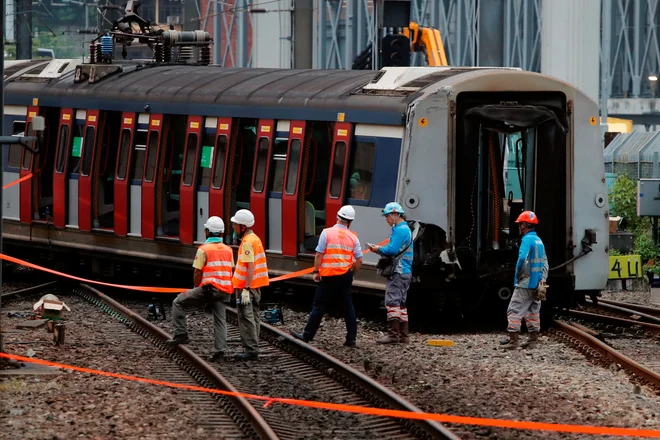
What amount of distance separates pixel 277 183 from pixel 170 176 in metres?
2.63

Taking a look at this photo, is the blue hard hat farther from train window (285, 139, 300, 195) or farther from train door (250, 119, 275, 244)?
train door (250, 119, 275, 244)

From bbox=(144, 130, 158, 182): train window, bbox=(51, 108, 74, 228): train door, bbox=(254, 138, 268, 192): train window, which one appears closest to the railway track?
bbox=(254, 138, 268, 192): train window

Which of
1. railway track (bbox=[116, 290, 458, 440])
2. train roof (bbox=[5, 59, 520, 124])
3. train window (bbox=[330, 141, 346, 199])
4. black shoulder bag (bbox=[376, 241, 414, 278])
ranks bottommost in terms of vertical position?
railway track (bbox=[116, 290, 458, 440])

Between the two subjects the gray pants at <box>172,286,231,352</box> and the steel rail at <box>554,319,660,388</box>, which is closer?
the steel rail at <box>554,319,660,388</box>

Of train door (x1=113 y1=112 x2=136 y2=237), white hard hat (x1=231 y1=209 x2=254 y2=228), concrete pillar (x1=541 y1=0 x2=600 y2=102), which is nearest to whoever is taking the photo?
white hard hat (x1=231 y1=209 x2=254 y2=228)

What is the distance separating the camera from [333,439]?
10.4 m

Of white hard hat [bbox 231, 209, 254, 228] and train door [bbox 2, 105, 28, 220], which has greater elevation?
train door [bbox 2, 105, 28, 220]

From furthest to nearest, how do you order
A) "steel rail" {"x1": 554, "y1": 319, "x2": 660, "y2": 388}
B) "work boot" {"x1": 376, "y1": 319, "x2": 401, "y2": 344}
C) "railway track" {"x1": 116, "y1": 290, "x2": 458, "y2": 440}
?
"work boot" {"x1": 376, "y1": 319, "x2": 401, "y2": 344}
"steel rail" {"x1": 554, "y1": 319, "x2": 660, "y2": 388}
"railway track" {"x1": 116, "y1": 290, "x2": 458, "y2": 440}

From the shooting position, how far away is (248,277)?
14.4 metres

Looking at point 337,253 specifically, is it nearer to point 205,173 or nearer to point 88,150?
point 205,173

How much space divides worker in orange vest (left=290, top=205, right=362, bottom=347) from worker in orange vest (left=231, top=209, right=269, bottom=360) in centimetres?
97

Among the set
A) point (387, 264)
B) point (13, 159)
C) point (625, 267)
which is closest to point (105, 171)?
point (13, 159)

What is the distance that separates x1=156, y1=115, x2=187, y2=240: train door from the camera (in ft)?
68.0

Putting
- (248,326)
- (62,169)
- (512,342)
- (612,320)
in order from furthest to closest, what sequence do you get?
(62,169) < (612,320) < (512,342) < (248,326)
